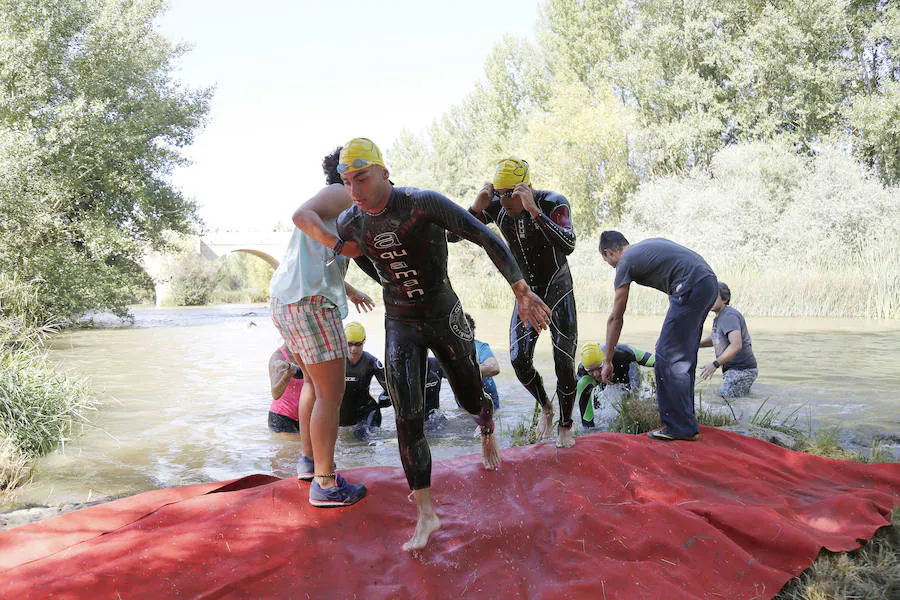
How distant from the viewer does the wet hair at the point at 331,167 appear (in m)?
3.96

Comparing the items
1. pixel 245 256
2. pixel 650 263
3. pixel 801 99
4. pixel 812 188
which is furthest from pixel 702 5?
pixel 245 256

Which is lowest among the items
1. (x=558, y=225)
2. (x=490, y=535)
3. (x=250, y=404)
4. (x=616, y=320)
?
(x=250, y=404)

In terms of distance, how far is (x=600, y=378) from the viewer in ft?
22.4

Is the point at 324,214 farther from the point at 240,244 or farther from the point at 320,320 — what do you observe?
the point at 240,244

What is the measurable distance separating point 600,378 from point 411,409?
12.2 feet

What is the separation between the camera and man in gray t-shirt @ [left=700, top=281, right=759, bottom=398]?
766 cm

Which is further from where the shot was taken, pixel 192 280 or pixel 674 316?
pixel 192 280

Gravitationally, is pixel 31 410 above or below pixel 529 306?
below

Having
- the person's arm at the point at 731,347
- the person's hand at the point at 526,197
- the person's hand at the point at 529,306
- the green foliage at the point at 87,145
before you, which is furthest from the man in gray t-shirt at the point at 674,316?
the green foliage at the point at 87,145

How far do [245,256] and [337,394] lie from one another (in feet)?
202

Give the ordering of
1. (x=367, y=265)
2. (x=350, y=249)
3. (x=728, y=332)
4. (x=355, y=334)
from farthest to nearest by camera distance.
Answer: (x=728, y=332), (x=355, y=334), (x=367, y=265), (x=350, y=249)

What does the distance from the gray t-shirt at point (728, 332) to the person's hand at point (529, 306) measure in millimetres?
5105

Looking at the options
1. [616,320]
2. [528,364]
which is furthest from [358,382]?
[616,320]

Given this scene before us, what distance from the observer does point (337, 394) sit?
3.84 metres
